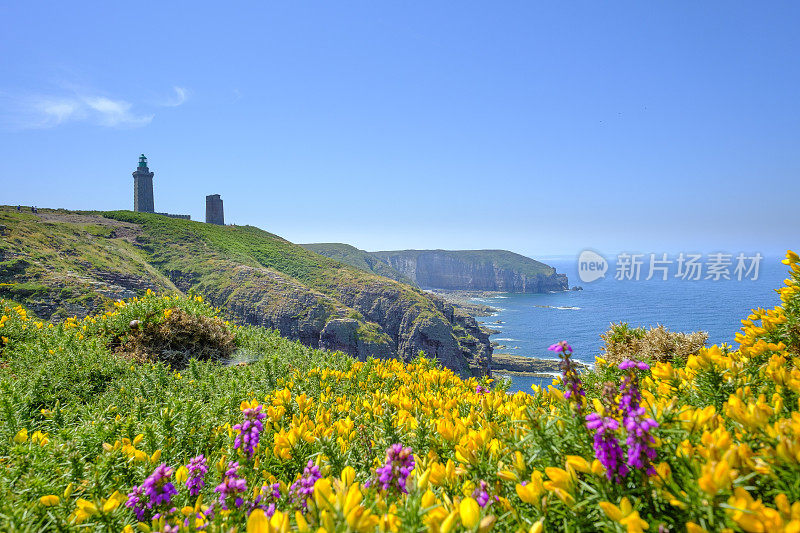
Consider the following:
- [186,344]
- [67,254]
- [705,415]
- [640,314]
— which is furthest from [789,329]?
[640,314]

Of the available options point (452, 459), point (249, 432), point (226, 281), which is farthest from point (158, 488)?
point (226, 281)

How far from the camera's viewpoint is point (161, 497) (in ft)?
5.91

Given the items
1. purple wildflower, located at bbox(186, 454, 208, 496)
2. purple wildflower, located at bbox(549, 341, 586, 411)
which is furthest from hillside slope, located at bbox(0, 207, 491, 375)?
purple wildflower, located at bbox(549, 341, 586, 411)

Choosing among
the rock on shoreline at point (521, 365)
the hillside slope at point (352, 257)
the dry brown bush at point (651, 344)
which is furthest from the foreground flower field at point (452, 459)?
the hillside slope at point (352, 257)

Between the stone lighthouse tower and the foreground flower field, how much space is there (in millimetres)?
93568

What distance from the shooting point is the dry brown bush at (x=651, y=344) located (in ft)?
14.6

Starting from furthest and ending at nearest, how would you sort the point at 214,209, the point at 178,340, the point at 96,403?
1. the point at 214,209
2. the point at 178,340
3. the point at 96,403

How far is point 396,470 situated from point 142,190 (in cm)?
9914

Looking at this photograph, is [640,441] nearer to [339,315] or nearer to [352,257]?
[339,315]

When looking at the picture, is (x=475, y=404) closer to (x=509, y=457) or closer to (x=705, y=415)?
(x=509, y=457)

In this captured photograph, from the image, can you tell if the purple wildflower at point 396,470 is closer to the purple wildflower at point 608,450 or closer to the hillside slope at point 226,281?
the purple wildflower at point 608,450

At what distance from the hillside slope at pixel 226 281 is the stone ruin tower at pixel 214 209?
8487 millimetres

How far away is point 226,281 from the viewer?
4556 centimetres

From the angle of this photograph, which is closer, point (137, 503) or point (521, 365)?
point (137, 503)
